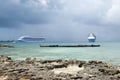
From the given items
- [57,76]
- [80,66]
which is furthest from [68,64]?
[57,76]

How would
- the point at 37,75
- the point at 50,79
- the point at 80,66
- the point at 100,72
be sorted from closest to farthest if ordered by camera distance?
the point at 50,79
the point at 37,75
the point at 100,72
the point at 80,66

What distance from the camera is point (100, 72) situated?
Result: 24.8 metres

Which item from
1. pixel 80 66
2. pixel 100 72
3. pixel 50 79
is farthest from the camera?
pixel 80 66

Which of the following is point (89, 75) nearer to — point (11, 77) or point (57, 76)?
point (57, 76)

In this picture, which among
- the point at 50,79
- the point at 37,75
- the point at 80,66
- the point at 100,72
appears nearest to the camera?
the point at 50,79

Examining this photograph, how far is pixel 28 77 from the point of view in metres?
21.8

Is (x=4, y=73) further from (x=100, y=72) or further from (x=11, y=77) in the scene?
(x=100, y=72)

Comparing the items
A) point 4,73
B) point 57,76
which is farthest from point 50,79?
point 4,73

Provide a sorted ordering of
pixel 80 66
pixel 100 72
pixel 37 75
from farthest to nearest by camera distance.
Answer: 1. pixel 80 66
2. pixel 100 72
3. pixel 37 75

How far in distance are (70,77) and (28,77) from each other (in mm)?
2941

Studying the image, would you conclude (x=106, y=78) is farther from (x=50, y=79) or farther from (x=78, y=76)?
(x=50, y=79)

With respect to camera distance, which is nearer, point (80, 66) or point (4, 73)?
point (4, 73)

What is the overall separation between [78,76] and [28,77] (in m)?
3.52

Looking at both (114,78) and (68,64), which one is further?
(68,64)
